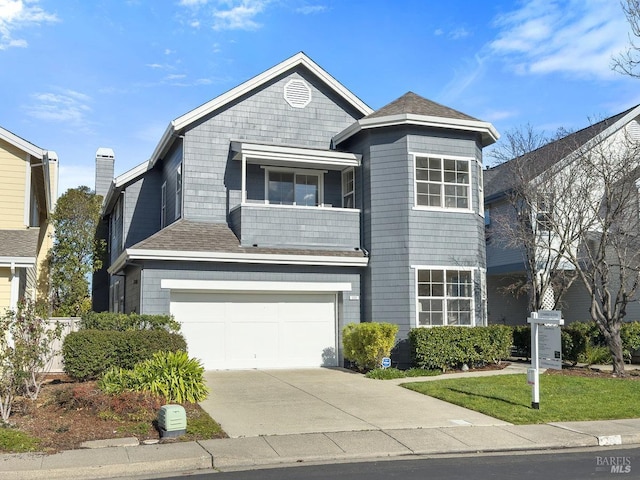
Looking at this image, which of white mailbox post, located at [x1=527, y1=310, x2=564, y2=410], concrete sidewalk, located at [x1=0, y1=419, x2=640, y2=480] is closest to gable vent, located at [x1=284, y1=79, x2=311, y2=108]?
white mailbox post, located at [x1=527, y1=310, x2=564, y2=410]

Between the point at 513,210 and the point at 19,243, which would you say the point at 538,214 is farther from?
the point at 19,243

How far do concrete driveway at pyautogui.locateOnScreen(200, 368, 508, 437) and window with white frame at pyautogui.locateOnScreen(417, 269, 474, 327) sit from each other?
3.00 meters

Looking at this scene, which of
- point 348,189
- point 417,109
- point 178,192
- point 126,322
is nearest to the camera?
point 126,322

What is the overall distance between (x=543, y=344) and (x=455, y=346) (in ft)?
17.2

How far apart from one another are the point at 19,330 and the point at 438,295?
10774 mm

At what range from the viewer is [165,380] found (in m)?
12.0

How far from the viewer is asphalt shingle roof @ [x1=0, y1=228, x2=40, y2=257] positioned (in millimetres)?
14927

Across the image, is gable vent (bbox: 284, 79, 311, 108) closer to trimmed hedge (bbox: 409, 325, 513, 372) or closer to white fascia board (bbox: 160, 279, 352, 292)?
white fascia board (bbox: 160, 279, 352, 292)

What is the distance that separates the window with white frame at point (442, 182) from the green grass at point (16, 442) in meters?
11.8

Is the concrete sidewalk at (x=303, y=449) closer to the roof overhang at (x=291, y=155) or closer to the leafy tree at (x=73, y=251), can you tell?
the roof overhang at (x=291, y=155)

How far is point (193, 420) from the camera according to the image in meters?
10.7

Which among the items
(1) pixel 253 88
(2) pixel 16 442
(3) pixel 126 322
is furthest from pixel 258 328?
(2) pixel 16 442

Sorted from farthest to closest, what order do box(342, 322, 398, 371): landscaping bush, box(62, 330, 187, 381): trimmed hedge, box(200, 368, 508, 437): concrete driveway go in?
1. box(342, 322, 398, 371): landscaping bush
2. box(62, 330, 187, 381): trimmed hedge
3. box(200, 368, 508, 437): concrete driveway

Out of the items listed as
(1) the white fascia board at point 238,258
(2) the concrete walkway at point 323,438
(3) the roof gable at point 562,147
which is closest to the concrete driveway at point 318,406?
(2) the concrete walkway at point 323,438
